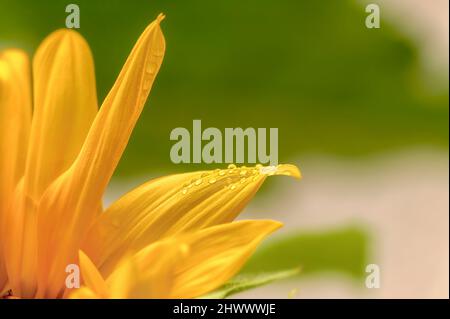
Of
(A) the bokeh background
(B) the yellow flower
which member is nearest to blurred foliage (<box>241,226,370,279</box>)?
(A) the bokeh background

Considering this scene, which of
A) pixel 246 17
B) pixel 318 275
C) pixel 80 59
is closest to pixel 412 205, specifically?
pixel 318 275

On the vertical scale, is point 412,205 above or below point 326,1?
below

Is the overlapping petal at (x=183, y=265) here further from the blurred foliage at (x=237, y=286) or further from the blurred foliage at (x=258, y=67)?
the blurred foliage at (x=258, y=67)

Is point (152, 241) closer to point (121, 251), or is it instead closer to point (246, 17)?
point (121, 251)

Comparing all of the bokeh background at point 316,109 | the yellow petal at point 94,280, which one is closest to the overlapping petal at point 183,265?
the yellow petal at point 94,280

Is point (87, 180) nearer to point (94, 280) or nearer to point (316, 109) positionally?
point (94, 280)

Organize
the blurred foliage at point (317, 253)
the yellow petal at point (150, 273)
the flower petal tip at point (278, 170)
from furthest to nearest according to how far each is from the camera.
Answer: the blurred foliage at point (317, 253) → the flower petal tip at point (278, 170) → the yellow petal at point (150, 273)
